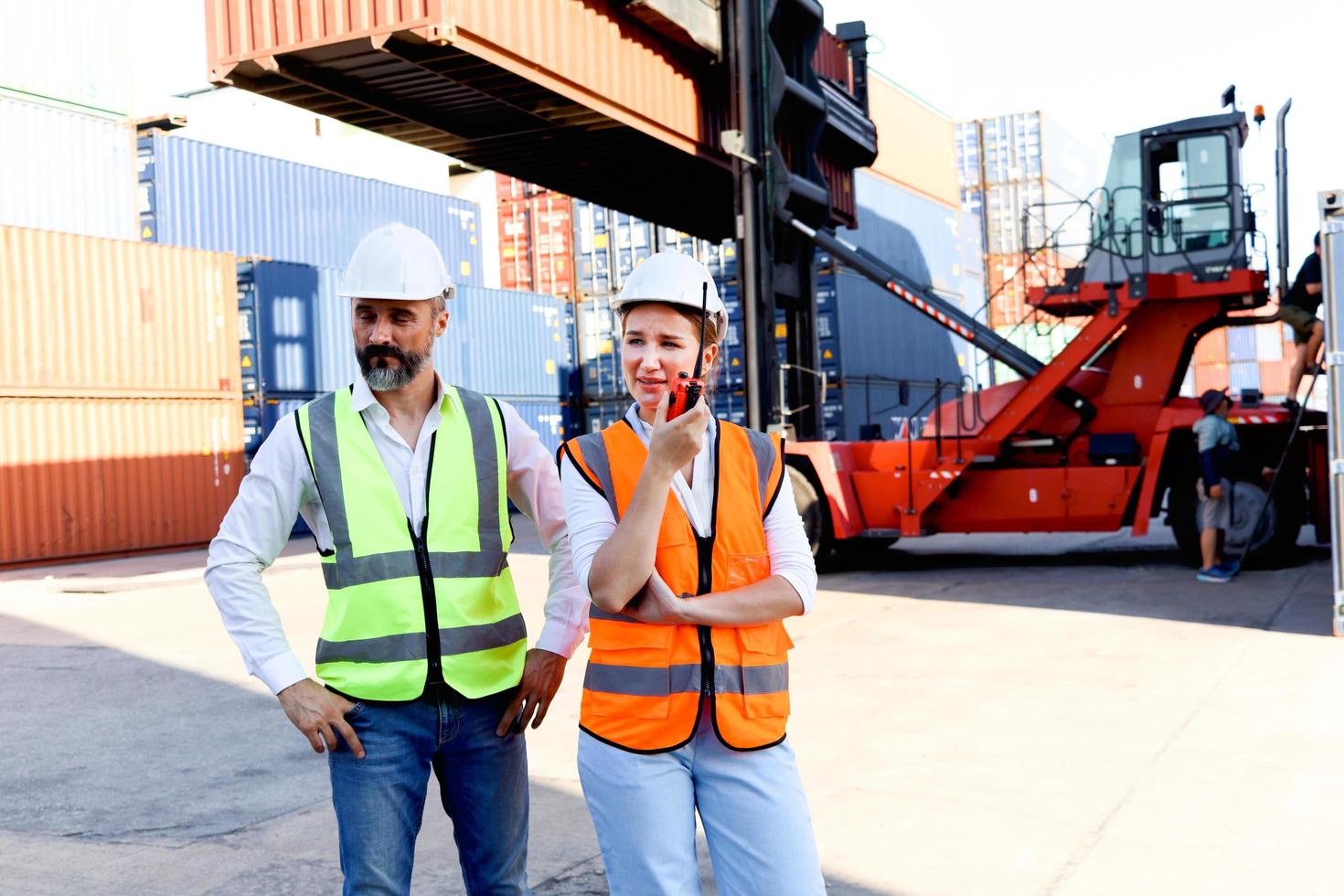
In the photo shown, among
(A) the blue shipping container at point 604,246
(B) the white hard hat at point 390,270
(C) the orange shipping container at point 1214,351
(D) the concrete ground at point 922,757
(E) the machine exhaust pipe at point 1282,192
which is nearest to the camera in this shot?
(B) the white hard hat at point 390,270

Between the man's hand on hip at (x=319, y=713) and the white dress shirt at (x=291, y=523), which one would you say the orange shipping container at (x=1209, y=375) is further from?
the man's hand on hip at (x=319, y=713)

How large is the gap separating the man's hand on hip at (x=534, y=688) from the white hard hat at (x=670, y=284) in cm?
80

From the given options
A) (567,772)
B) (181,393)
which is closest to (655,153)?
(567,772)

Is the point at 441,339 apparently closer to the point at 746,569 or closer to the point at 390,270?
the point at 390,270

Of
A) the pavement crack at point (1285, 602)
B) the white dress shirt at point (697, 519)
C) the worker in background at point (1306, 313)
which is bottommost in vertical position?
the pavement crack at point (1285, 602)

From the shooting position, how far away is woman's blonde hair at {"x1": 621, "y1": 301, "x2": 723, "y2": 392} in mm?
2121

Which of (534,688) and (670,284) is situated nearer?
(670,284)

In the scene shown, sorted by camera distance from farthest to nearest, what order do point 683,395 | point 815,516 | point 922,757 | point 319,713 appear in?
1. point 815,516
2. point 922,757
3. point 319,713
4. point 683,395

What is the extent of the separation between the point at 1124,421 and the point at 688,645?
1057 cm

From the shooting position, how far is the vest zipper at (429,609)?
Result: 2428 mm

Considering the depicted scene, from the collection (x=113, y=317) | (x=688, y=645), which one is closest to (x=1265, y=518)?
(x=688, y=645)

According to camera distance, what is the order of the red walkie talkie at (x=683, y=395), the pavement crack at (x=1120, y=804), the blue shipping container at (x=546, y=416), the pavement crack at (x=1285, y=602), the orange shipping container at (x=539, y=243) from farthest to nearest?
the orange shipping container at (x=539, y=243) → the blue shipping container at (x=546, y=416) → the pavement crack at (x=1285, y=602) → the pavement crack at (x=1120, y=804) → the red walkie talkie at (x=683, y=395)

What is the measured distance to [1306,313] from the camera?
10.9m

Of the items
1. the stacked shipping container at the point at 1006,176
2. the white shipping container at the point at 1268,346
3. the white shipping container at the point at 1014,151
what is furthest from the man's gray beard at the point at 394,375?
the white shipping container at the point at 1268,346
